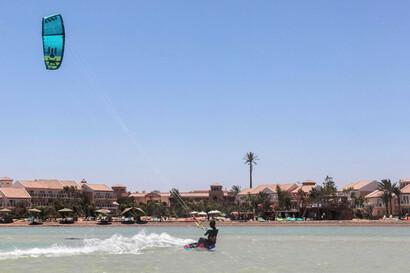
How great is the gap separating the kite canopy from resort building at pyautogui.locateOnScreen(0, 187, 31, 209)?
97.5m

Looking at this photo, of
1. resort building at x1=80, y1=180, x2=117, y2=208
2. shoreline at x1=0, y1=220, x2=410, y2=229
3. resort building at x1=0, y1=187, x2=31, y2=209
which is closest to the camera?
shoreline at x1=0, y1=220, x2=410, y2=229

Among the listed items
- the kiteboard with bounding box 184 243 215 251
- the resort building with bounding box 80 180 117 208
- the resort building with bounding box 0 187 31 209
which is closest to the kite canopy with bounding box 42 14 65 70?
the kiteboard with bounding box 184 243 215 251

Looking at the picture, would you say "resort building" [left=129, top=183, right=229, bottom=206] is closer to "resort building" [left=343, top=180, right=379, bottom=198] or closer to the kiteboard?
"resort building" [left=343, top=180, right=379, bottom=198]

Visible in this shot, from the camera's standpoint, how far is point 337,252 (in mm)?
28969

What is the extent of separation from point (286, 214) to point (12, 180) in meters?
→ 64.1

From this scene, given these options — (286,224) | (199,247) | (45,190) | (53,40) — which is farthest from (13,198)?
(53,40)

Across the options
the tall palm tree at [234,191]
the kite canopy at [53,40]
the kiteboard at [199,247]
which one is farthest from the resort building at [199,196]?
the kite canopy at [53,40]

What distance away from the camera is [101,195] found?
5143 inches

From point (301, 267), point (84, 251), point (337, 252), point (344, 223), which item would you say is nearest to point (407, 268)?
point (301, 267)

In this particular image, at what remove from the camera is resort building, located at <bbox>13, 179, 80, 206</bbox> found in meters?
120

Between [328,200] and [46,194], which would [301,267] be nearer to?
[328,200]

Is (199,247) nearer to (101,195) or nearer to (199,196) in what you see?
(101,195)

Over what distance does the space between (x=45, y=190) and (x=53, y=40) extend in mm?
108830

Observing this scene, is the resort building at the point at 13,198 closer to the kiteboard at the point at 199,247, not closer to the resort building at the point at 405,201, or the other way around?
the resort building at the point at 405,201
